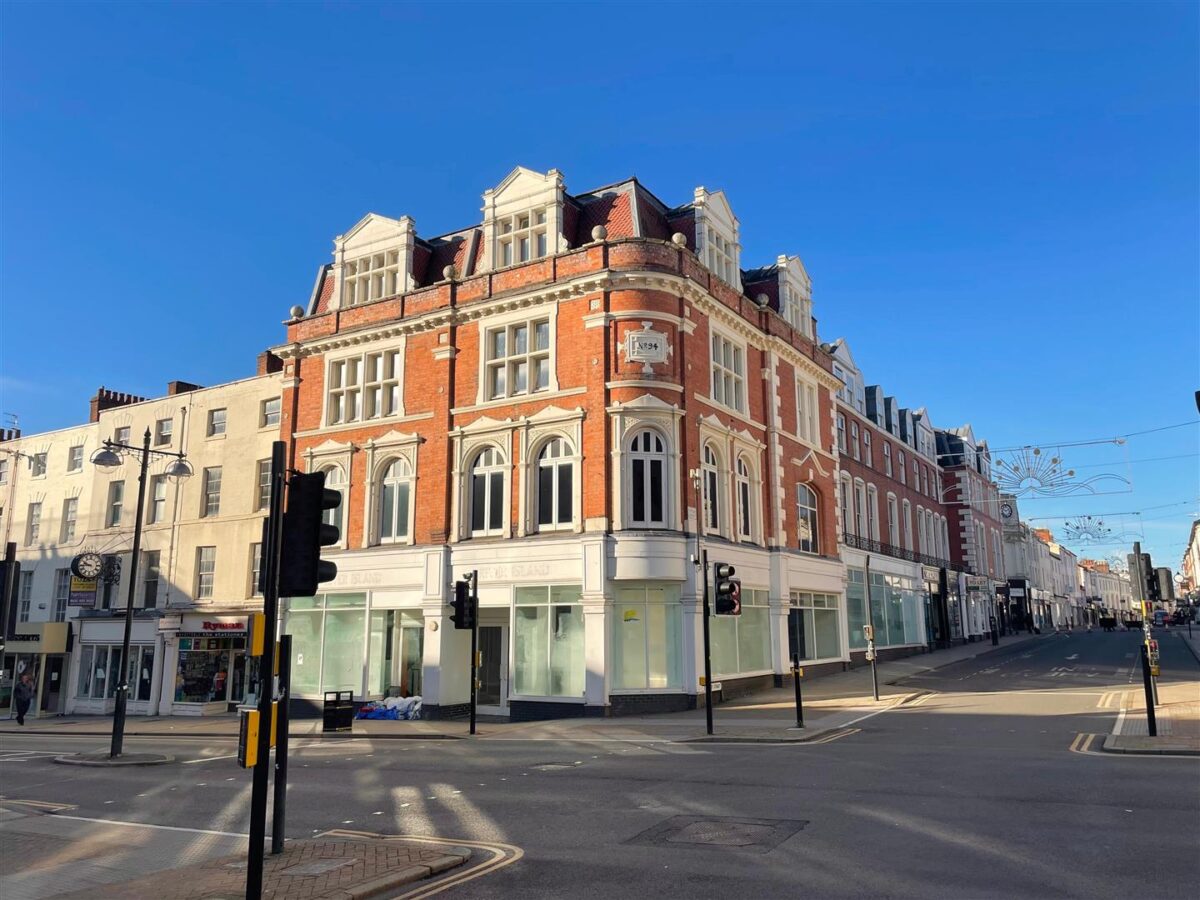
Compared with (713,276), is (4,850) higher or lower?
lower

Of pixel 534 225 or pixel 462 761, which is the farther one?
pixel 534 225

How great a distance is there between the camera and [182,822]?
36.1ft

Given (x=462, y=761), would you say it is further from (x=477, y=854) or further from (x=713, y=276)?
(x=713, y=276)

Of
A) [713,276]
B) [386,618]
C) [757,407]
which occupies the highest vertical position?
[713,276]

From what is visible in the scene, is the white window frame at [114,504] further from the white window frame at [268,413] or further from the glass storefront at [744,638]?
the glass storefront at [744,638]

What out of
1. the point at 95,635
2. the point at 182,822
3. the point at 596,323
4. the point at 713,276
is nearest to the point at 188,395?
the point at 95,635

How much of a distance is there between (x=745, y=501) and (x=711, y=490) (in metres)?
2.62

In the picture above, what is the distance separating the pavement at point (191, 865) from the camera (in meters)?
7.39

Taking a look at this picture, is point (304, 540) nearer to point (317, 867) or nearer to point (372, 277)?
point (317, 867)

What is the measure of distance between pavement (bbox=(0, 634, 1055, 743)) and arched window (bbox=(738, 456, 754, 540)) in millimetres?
5246

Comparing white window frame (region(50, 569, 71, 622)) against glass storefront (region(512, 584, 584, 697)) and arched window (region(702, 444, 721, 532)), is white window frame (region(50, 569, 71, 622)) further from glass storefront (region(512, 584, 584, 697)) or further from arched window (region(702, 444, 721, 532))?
arched window (region(702, 444, 721, 532))

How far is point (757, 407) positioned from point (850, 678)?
1056cm

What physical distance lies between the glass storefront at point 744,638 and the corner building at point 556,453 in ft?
0.31

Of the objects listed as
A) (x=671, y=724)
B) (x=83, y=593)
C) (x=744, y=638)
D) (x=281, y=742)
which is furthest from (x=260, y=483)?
(x=281, y=742)
